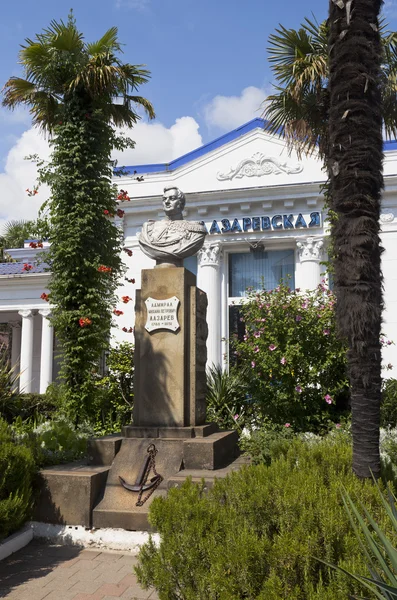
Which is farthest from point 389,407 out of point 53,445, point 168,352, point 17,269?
point 17,269

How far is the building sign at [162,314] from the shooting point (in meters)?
7.51

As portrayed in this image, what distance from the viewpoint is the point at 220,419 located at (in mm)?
11180

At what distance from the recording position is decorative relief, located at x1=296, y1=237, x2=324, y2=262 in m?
19.1

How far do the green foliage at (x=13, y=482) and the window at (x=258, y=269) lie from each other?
47.7 feet

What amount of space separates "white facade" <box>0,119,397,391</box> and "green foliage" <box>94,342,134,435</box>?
5963 millimetres

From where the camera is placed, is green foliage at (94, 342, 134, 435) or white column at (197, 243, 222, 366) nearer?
green foliage at (94, 342, 134, 435)

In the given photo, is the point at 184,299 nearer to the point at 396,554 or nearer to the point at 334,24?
the point at 334,24

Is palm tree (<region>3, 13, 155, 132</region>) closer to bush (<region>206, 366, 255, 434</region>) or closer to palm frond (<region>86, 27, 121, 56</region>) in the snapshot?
palm frond (<region>86, 27, 121, 56</region>)

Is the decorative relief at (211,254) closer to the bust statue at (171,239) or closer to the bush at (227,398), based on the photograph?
the bush at (227,398)

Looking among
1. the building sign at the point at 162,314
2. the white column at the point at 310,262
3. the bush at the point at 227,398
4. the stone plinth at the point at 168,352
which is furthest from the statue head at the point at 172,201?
the white column at the point at 310,262

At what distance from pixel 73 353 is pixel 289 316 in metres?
4.28

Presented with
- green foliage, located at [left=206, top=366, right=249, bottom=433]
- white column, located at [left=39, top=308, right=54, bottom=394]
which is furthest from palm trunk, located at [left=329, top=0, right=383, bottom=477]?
white column, located at [left=39, top=308, right=54, bottom=394]

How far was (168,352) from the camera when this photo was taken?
7.48 meters

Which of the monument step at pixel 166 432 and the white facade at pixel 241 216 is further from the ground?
the white facade at pixel 241 216
